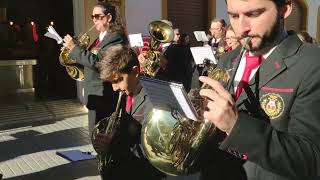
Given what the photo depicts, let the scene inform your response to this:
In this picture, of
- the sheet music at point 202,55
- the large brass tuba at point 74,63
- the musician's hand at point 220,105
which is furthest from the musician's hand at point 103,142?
the sheet music at point 202,55

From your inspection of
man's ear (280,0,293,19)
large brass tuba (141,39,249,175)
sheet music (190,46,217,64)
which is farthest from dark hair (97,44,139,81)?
sheet music (190,46,217,64)

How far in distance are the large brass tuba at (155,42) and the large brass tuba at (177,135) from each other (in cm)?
380

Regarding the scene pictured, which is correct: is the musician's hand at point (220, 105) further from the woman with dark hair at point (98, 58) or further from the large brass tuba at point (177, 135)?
the woman with dark hair at point (98, 58)

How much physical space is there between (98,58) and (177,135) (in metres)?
2.63

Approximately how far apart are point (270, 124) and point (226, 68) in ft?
1.28

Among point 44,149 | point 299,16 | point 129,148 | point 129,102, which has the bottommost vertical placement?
point 44,149

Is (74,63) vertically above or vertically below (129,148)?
above

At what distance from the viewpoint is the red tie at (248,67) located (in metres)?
1.64

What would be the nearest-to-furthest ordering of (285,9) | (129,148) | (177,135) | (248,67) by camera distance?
1. (285,9)
2. (248,67)
3. (177,135)
4. (129,148)

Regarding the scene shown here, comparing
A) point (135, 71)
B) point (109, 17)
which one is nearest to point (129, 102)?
point (135, 71)

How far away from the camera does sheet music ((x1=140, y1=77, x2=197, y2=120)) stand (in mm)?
1491

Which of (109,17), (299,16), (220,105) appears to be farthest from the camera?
(299,16)

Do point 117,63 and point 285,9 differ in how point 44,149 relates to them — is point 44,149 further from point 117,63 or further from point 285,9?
point 285,9

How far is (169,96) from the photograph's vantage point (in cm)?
157
